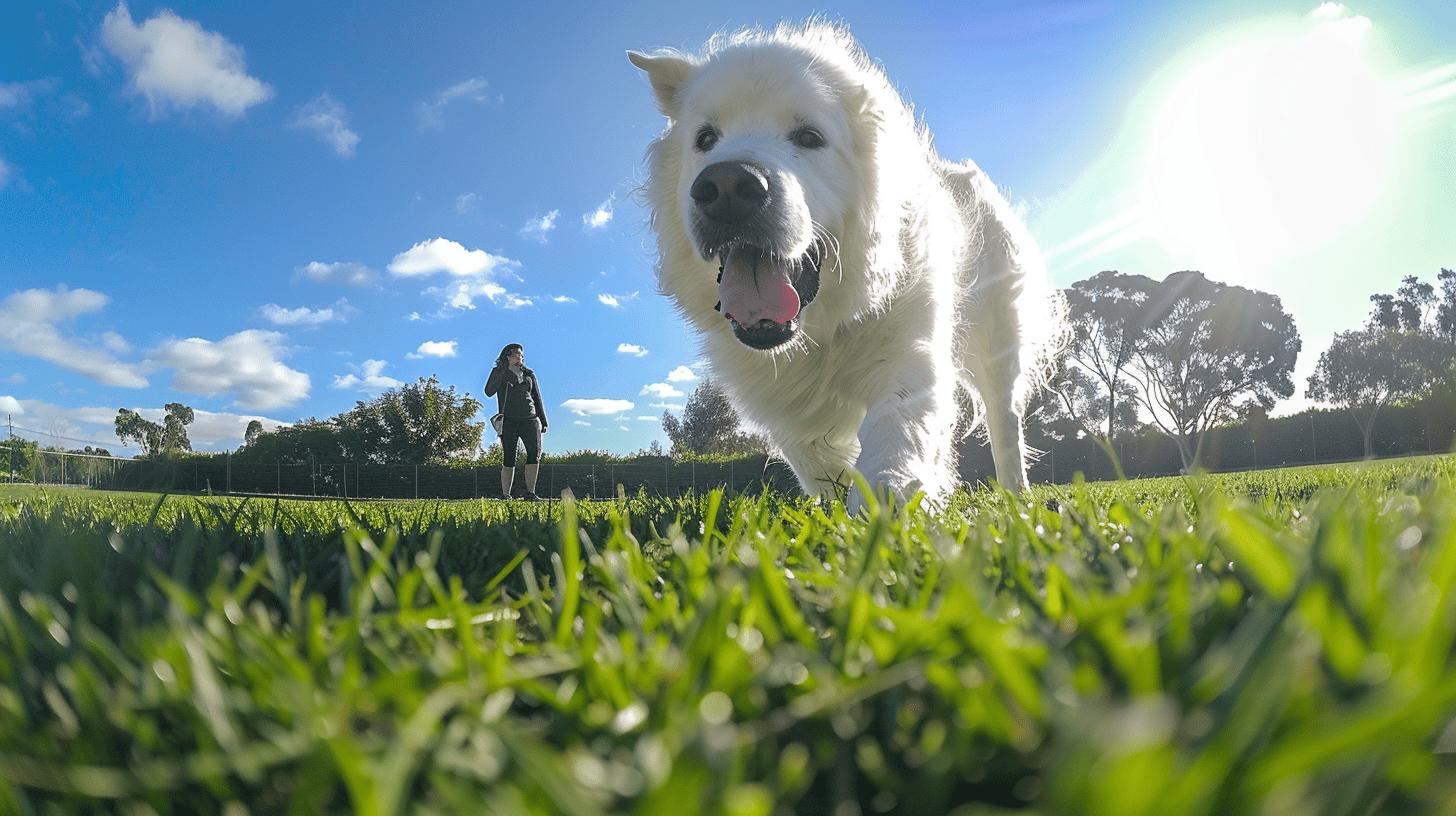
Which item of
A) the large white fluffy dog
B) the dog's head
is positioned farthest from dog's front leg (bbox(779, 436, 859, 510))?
the dog's head

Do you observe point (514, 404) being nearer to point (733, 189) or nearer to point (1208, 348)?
point (733, 189)

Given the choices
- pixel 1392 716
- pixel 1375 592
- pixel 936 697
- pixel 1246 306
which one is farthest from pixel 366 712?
pixel 1246 306

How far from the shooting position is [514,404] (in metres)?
13.4

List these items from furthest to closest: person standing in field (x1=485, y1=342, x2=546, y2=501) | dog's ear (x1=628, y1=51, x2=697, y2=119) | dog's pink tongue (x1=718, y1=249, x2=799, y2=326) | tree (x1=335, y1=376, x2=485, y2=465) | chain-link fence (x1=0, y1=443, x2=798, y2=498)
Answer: tree (x1=335, y1=376, x2=485, y2=465)
chain-link fence (x1=0, y1=443, x2=798, y2=498)
person standing in field (x1=485, y1=342, x2=546, y2=501)
dog's ear (x1=628, y1=51, x2=697, y2=119)
dog's pink tongue (x1=718, y1=249, x2=799, y2=326)

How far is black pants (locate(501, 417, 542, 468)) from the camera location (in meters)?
13.4

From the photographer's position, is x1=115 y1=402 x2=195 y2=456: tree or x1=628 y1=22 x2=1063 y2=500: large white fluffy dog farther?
x1=115 y1=402 x2=195 y2=456: tree

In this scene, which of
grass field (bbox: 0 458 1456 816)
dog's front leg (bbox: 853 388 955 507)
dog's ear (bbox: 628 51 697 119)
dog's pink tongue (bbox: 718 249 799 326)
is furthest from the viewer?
dog's ear (bbox: 628 51 697 119)

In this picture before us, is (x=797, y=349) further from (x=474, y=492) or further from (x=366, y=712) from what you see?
(x=474, y=492)

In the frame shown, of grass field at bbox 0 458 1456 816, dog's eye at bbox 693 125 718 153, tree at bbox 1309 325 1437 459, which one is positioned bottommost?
grass field at bbox 0 458 1456 816

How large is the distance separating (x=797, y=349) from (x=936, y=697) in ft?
11.3

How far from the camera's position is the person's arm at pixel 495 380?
530 inches

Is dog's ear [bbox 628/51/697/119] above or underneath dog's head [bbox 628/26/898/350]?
above

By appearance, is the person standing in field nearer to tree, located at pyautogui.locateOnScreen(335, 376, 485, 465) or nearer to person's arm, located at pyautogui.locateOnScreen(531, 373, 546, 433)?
person's arm, located at pyautogui.locateOnScreen(531, 373, 546, 433)

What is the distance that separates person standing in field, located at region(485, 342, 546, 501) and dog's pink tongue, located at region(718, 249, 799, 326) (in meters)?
10.4
